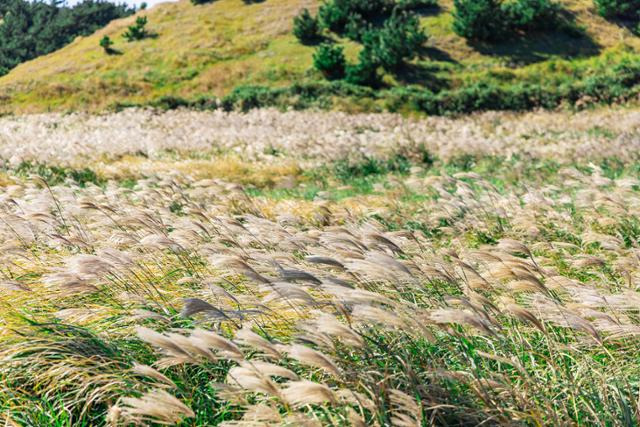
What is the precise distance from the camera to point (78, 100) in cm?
2809

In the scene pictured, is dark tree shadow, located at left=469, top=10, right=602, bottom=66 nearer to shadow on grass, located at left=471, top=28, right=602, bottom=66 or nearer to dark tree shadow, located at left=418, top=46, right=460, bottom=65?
shadow on grass, located at left=471, top=28, right=602, bottom=66

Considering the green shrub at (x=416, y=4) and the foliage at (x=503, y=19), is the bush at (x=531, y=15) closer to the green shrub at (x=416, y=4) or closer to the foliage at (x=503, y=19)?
the foliage at (x=503, y=19)

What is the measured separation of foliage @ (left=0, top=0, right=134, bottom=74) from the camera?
48469 mm

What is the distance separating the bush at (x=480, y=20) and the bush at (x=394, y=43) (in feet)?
10.4

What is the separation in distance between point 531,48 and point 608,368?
34.4m

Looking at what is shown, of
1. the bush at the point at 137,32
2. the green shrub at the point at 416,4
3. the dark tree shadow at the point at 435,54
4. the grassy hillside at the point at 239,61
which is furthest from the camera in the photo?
the bush at the point at 137,32

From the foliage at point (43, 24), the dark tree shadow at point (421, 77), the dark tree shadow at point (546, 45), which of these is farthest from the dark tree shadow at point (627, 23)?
the foliage at point (43, 24)

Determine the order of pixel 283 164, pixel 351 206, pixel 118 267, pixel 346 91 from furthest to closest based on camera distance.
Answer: pixel 346 91 → pixel 283 164 → pixel 351 206 → pixel 118 267

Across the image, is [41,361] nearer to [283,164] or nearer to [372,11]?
[283,164]

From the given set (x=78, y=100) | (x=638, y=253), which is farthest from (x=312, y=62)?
(x=638, y=253)

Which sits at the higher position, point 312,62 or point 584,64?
point 312,62

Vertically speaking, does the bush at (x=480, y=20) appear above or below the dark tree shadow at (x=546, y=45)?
above

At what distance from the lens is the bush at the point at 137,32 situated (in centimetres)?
3803

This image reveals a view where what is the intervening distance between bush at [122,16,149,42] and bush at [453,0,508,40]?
2255 cm
